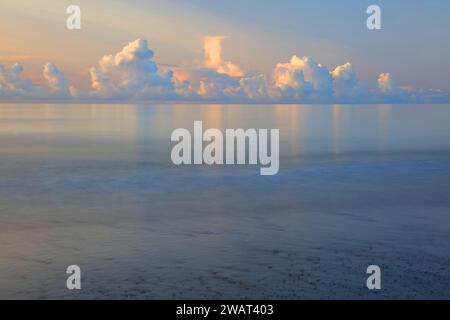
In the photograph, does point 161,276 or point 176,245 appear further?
point 176,245

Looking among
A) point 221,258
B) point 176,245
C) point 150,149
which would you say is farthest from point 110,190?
point 150,149

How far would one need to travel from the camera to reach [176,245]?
21.1 meters

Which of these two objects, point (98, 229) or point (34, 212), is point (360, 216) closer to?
point (98, 229)

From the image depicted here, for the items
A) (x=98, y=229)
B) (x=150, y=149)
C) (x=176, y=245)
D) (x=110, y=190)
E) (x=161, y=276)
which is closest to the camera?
(x=161, y=276)

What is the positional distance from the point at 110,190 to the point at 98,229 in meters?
11.3

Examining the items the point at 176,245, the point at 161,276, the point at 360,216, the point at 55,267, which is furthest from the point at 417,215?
the point at 55,267

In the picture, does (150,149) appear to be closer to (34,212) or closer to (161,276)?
(34,212)

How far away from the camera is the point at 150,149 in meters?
64.1
